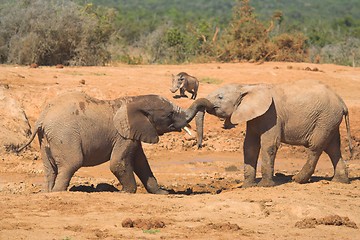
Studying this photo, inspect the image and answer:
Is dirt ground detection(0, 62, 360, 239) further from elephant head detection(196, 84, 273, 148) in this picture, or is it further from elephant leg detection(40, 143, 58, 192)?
elephant head detection(196, 84, 273, 148)

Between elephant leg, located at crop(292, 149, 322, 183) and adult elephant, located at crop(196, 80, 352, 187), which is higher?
adult elephant, located at crop(196, 80, 352, 187)

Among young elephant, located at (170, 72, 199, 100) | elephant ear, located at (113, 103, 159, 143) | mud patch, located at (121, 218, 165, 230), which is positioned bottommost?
young elephant, located at (170, 72, 199, 100)

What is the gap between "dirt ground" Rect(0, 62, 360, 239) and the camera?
1002 centimetres

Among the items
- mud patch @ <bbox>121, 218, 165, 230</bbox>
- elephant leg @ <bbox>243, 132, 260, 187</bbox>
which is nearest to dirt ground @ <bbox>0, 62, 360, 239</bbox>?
mud patch @ <bbox>121, 218, 165, 230</bbox>

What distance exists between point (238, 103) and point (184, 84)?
6.37m

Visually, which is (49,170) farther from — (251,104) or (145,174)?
(251,104)

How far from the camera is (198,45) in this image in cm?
2984

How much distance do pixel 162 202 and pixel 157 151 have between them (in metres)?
6.49

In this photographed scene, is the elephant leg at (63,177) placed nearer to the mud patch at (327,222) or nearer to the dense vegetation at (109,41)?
the mud patch at (327,222)

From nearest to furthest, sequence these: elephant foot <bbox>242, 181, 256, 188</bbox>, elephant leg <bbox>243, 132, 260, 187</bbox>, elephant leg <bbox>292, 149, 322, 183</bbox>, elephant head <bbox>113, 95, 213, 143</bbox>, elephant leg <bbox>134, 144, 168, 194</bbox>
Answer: elephant head <bbox>113, 95, 213, 143</bbox>, elephant leg <bbox>134, 144, 168, 194</bbox>, elephant foot <bbox>242, 181, 256, 188</bbox>, elephant leg <bbox>243, 132, 260, 187</bbox>, elephant leg <bbox>292, 149, 322, 183</bbox>

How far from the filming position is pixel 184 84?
19.9 meters

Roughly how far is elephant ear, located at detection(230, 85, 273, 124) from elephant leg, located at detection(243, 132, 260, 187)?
0.69 metres

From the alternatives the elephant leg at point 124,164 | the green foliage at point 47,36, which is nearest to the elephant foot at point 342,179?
the elephant leg at point 124,164

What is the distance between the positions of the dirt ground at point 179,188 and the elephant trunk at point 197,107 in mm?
1137
